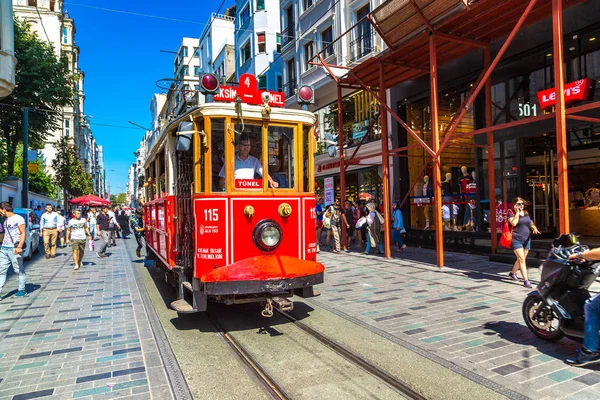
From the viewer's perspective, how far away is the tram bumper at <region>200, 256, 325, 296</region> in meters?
5.02

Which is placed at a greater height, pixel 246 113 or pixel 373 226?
pixel 246 113

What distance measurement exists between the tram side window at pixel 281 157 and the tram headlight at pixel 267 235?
570 millimetres

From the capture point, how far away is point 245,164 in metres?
5.56

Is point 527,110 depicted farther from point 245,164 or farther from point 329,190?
point 329,190

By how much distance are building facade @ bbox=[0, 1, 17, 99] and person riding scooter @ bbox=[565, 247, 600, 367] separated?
40.5 feet

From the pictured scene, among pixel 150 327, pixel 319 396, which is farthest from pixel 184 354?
pixel 319 396

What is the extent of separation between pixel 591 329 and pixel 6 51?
13.0m

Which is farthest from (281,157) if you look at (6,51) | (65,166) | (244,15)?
(65,166)

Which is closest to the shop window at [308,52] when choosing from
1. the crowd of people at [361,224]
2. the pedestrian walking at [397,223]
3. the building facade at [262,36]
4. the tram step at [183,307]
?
the building facade at [262,36]

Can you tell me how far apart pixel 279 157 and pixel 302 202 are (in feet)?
2.34

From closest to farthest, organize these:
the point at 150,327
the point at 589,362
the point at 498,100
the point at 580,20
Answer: the point at 589,362 < the point at 150,327 < the point at 580,20 < the point at 498,100

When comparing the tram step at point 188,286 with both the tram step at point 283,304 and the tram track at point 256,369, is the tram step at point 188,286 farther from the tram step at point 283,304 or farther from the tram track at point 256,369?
the tram step at point 283,304

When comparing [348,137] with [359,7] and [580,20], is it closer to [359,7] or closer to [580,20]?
[359,7]

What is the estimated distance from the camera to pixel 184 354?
4641 millimetres
